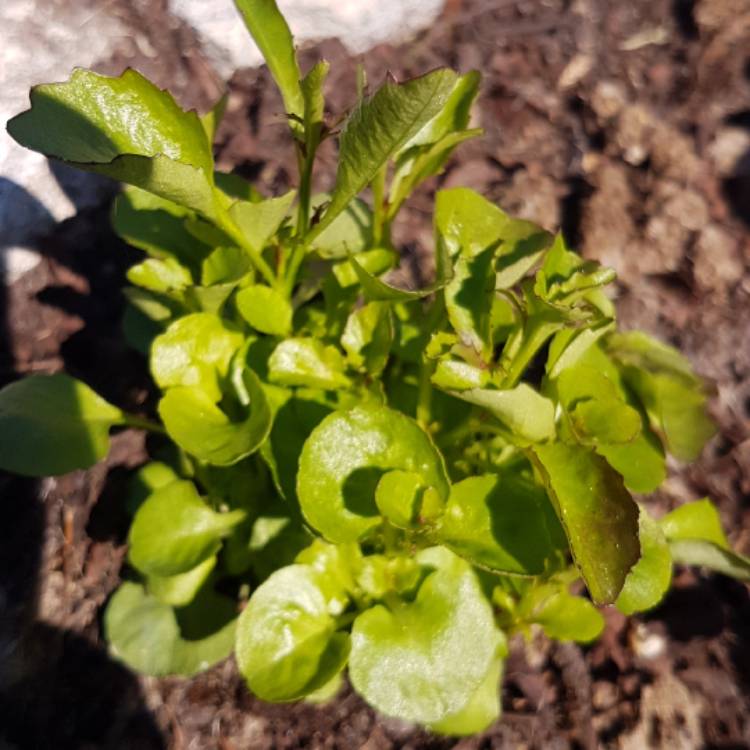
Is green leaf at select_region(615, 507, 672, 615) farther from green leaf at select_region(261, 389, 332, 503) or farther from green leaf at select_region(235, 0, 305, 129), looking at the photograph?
green leaf at select_region(235, 0, 305, 129)

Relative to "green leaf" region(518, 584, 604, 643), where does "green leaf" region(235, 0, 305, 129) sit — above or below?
above

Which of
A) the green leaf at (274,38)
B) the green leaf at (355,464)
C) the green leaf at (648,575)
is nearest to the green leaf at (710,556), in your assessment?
the green leaf at (648,575)

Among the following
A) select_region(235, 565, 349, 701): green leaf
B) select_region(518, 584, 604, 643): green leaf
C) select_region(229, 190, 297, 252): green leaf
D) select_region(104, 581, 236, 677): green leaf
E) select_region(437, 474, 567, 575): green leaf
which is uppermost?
select_region(229, 190, 297, 252): green leaf

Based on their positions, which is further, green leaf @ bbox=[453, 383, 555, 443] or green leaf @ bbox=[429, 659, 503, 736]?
green leaf @ bbox=[429, 659, 503, 736]

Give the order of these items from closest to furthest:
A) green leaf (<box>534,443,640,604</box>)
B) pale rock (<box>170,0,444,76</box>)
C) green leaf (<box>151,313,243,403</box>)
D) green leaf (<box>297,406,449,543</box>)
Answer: green leaf (<box>534,443,640,604</box>)
green leaf (<box>297,406,449,543</box>)
green leaf (<box>151,313,243,403</box>)
pale rock (<box>170,0,444,76</box>)

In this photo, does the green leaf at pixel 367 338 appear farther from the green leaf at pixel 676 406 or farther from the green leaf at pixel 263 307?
the green leaf at pixel 676 406

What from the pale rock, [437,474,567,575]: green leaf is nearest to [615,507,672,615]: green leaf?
[437,474,567,575]: green leaf

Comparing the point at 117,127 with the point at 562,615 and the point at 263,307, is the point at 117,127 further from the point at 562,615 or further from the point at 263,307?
the point at 562,615

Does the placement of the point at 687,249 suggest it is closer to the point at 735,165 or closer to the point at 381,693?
the point at 735,165

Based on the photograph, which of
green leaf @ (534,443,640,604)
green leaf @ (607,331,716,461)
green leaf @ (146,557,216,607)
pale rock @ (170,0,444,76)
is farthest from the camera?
pale rock @ (170,0,444,76)
